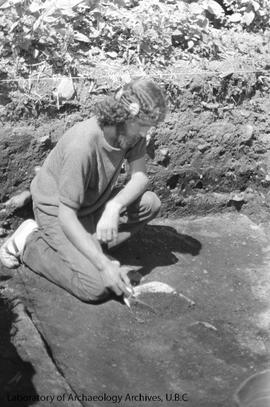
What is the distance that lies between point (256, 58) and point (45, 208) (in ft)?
8.17

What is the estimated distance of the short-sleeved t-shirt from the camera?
415 centimetres

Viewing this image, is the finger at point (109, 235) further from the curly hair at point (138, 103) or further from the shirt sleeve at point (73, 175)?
the curly hair at point (138, 103)

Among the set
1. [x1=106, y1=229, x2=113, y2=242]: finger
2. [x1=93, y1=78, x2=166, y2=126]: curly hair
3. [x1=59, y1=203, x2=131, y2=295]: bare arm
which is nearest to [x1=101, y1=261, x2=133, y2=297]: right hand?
[x1=59, y1=203, x2=131, y2=295]: bare arm

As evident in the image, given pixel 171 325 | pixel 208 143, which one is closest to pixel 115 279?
pixel 171 325

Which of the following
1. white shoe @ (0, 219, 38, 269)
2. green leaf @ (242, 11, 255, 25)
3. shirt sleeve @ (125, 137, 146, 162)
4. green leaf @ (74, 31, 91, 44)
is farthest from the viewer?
green leaf @ (242, 11, 255, 25)

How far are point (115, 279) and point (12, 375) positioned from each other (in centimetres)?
91

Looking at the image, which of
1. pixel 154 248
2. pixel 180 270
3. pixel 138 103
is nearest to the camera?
pixel 138 103

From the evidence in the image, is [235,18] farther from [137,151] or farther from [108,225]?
[108,225]

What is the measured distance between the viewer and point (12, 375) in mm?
3510

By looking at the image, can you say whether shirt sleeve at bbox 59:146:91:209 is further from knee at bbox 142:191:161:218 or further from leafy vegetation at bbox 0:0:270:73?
leafy vegetation at bbox 0:0:270:73

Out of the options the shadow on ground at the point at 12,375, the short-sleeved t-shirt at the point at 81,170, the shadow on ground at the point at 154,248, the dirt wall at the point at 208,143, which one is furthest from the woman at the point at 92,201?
the dirt wall at the point at 208,143

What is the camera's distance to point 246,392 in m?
3.77

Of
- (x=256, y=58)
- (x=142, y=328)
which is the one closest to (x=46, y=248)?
(x=142, y=328)

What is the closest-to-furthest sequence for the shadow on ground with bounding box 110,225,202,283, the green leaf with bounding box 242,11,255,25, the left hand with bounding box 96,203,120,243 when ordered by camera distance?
1. the left hand with bounding box 96,203,120,243
2. the shadow on ground with bounding box 110,225,202,283
3. the green leaf with bounding box 242,11,255,25
